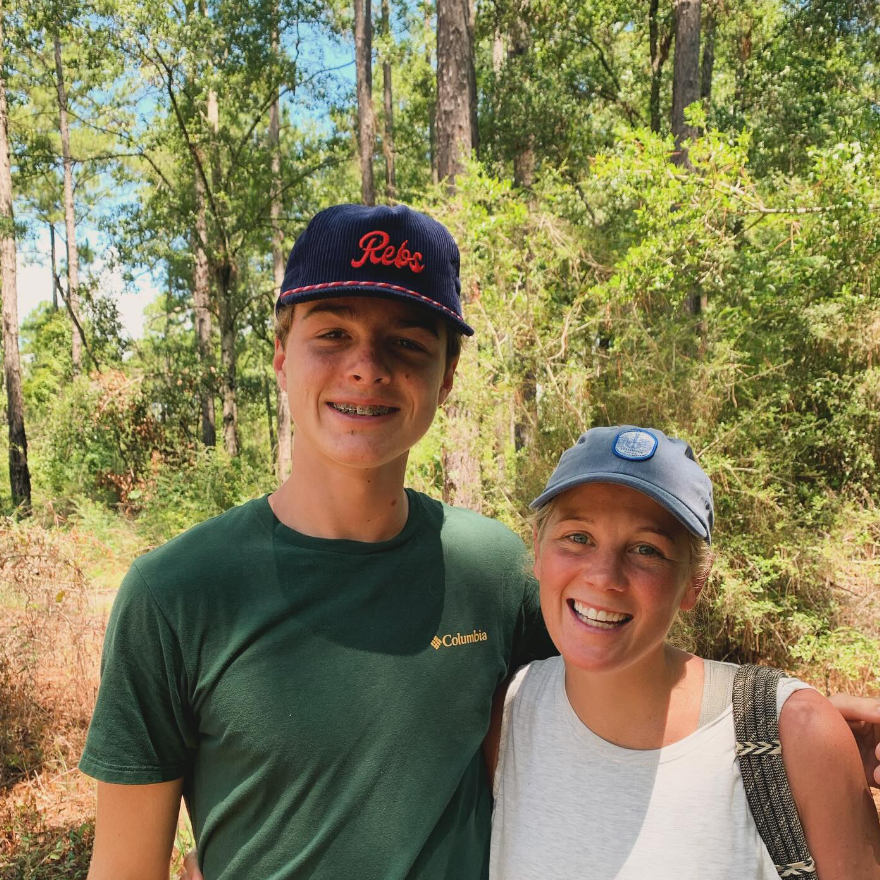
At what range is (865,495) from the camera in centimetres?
671

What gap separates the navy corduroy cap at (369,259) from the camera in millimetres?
1566

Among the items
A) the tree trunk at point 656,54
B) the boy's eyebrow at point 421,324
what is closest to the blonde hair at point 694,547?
the boy's eyebrow at point 421,324

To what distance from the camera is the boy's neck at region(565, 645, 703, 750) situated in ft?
5.17

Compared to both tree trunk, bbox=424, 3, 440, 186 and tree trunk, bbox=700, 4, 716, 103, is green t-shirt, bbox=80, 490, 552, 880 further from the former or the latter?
tree trunk, bbox=424, 3, 440, 186

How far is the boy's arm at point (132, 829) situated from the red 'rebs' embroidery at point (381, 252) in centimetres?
109

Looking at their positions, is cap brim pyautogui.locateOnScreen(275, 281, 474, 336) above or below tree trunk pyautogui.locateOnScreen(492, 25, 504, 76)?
below

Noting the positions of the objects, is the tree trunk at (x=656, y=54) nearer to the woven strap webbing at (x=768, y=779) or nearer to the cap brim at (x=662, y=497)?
the cap brim at (x=662, y=497)

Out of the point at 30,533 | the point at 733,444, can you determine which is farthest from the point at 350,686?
the point at 733,444

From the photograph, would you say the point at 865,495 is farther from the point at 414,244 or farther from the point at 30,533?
the point at 30,533

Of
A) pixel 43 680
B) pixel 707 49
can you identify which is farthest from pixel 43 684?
pixel 707 49

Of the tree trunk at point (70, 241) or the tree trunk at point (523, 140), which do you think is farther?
the tree trunk at point (70, 241)

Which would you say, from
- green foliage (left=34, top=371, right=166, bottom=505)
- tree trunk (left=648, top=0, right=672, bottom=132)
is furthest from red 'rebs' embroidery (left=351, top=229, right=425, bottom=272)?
green foliage (left=34, top=371, right=166, bottom=505)

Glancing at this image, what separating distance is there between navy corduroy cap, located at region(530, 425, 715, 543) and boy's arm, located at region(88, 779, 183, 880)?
0.94m

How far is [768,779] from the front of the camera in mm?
1423
